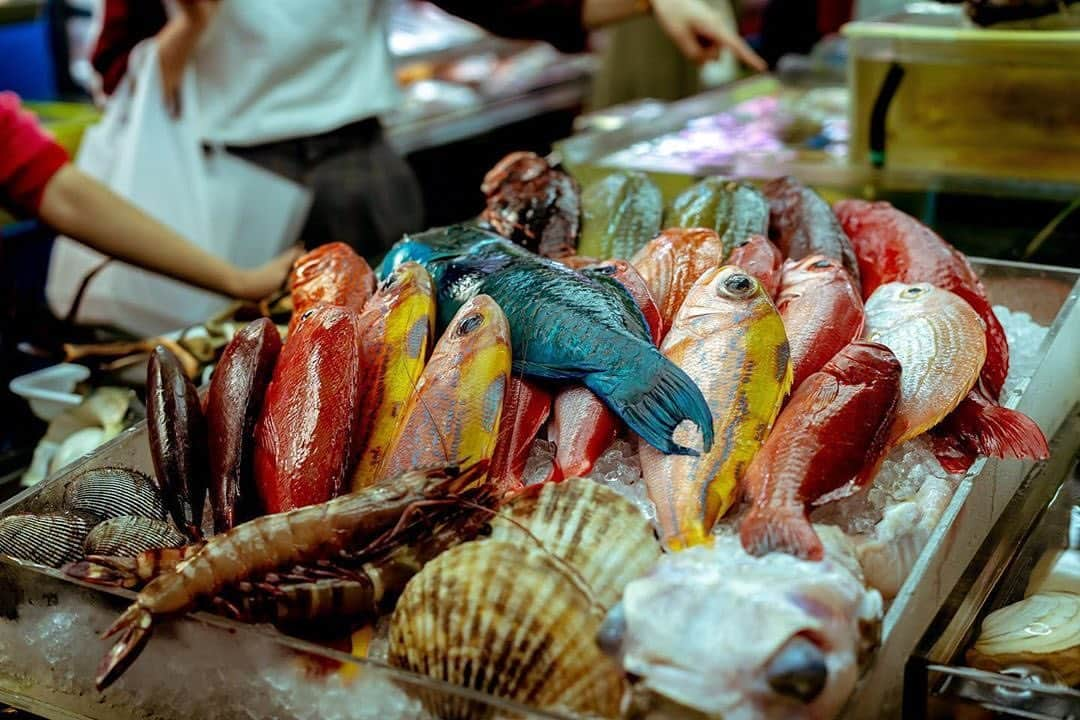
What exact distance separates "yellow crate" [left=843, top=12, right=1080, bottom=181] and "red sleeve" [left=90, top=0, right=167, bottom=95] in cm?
201

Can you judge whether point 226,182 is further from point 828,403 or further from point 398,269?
point 828,403

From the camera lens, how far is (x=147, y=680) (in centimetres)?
107

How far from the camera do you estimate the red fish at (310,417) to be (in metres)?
1.18

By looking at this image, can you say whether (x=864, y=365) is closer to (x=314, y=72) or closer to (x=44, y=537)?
(x=44, y=537)

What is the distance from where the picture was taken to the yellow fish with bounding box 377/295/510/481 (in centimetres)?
119

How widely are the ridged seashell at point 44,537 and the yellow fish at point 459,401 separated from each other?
13.4 inches

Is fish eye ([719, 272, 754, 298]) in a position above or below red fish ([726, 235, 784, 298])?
above

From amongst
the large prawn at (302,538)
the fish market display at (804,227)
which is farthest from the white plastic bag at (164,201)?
the large prawn at (302,538)

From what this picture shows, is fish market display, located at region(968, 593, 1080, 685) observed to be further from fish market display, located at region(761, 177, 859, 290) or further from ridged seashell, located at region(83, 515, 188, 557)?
ridged seashell, located at region(83, 515, 188, 557)

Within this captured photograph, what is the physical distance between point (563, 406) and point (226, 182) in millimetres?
2328

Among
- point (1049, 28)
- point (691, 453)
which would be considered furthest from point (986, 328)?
point (1049, 28)

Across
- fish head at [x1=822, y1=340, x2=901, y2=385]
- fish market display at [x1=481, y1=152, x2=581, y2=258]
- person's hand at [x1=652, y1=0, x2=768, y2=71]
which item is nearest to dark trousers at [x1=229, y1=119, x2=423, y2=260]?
person's hand at [x1=652, y1=0, x2=768, y2=71]

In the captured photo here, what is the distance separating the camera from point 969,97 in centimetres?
264

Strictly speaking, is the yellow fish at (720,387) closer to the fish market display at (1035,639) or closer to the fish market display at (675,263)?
the fish market display at (675,263)
